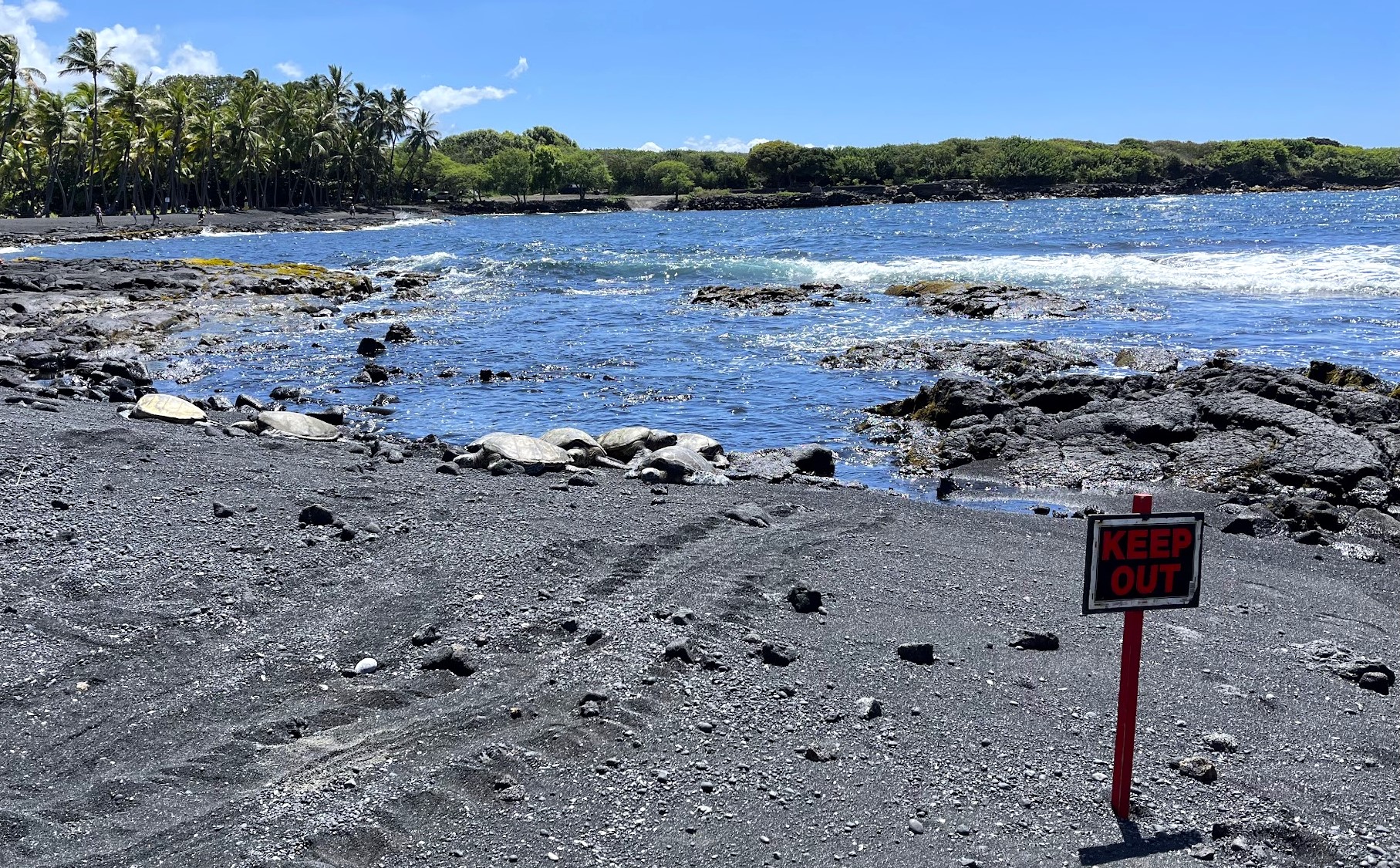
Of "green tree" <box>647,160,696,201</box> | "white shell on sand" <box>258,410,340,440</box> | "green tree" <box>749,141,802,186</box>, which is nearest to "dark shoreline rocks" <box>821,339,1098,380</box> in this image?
"white shell on sand" <box>258,410,340,440</box>

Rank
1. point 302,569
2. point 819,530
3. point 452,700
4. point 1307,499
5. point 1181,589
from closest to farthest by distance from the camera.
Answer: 1. point 1181,589
2. point 452,700
3. point 302,569
4. point 819,530
5. point 1307,499

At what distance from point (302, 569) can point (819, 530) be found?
4105mm

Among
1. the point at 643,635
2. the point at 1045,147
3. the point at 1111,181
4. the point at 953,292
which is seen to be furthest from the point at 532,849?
the point at 1045,147

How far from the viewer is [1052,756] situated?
5391 millimetres

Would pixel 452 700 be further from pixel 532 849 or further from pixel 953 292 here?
pixel 953 292

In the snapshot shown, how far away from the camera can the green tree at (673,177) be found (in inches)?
6476

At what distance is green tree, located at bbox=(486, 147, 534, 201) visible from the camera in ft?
458

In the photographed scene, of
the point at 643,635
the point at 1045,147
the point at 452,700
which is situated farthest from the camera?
the point at 1045,147

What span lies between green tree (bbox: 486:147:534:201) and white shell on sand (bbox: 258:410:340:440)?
130 m

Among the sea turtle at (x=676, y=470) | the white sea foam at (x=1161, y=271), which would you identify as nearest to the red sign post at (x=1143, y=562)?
the sea turtle at (x=676, y=470)

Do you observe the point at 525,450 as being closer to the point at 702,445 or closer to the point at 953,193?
the point at 702,445

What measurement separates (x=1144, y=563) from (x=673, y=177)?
545ft

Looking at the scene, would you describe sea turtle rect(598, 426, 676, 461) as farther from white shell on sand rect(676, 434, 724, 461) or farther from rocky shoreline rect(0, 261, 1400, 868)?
rocky shoreline rect(0, 261, 1400, 868)

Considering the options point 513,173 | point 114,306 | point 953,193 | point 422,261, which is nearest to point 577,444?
point 114,306
